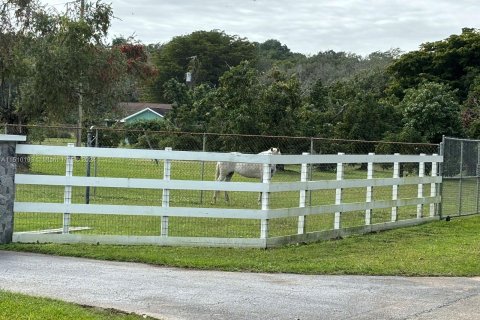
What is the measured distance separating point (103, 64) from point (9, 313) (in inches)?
953

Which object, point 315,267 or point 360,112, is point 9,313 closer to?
point 315,267

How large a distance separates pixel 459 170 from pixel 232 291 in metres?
12.7

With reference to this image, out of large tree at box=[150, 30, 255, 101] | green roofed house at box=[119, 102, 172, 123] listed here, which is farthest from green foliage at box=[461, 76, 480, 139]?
large tree at box=[150, 30, 255, 101]

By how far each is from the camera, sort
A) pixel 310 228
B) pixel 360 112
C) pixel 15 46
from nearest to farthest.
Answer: pixel 310 228
pixel 15 46
pixel 360 112

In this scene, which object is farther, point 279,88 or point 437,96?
point 437,96

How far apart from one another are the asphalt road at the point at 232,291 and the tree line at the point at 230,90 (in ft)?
63.4

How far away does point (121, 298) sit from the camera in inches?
314

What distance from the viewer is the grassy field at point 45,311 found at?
264 inches

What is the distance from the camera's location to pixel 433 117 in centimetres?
4381

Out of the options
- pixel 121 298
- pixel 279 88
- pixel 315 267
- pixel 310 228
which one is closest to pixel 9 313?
pixel 121 298

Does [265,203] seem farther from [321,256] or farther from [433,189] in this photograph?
[433,189]

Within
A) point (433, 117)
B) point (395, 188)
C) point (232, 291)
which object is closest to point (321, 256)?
point (232, 291)

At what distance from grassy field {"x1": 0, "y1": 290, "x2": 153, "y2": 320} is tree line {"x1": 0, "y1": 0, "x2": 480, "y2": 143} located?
21.7m

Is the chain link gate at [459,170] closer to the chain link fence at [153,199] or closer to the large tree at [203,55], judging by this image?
the chain link fence at [153,199]
